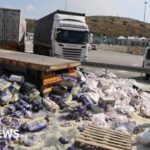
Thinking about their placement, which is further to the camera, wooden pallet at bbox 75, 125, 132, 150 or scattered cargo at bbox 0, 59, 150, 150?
scattered cargo at bbox 0, 59, 150, 150

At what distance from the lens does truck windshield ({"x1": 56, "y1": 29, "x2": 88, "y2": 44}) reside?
2405cm

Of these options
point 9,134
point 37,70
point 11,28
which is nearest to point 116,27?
point 11,28

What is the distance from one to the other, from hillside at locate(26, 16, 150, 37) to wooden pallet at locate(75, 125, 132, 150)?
110 meters

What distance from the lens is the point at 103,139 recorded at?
8617 mm

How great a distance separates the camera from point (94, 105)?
11.7 m

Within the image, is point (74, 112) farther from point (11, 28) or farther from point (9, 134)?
point (11, 28)

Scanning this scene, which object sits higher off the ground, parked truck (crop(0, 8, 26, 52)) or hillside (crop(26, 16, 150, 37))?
parked truck (crop(0, 8, 26, 52))

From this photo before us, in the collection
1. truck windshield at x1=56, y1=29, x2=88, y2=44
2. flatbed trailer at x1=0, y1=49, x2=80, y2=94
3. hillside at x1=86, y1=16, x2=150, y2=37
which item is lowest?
hillside at x1=86, y1=16, x2=150, y2=37

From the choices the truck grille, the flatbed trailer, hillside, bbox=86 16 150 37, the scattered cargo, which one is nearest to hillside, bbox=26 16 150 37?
hillside, bbox=86 16 150 37

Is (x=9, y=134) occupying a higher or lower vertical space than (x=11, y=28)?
lower

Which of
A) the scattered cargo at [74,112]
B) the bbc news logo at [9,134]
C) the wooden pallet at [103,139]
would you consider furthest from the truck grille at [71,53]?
the bbc news logo at [9,134]

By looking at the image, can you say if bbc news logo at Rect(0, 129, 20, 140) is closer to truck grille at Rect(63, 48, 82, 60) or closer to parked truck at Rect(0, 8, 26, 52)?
truck grille at Rect(63, 48, 82, 60)

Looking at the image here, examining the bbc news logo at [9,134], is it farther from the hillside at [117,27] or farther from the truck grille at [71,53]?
the hillside at [117,27]

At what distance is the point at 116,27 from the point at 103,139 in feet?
398
